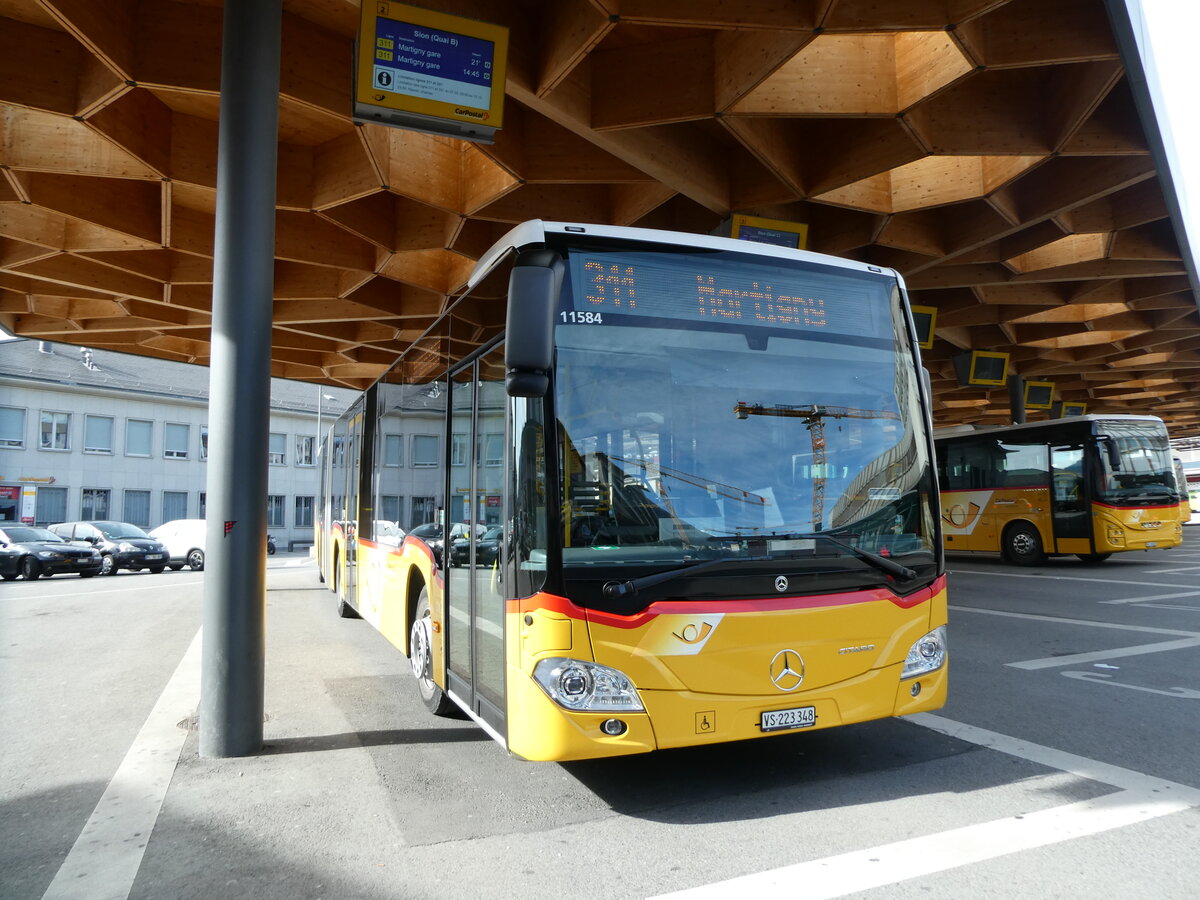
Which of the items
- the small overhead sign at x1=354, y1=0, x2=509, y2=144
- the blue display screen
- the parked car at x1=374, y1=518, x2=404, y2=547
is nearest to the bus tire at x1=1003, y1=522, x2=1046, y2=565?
the parked car at x1=374, y1=518, x2=404, y2=547

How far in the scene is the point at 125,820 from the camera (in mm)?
4488

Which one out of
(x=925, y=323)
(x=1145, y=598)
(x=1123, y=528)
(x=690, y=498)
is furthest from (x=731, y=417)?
(x=1123, y=528)

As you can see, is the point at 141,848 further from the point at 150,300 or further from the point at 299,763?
the point at 150,300

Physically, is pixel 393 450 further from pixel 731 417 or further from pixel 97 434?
pixel 97 434

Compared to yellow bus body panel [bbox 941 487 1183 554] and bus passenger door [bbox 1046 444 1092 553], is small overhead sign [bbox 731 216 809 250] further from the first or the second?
bus passenger door [bbox 1046 444 1092 553]

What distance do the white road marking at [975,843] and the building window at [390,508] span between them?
Answer: 4877mm

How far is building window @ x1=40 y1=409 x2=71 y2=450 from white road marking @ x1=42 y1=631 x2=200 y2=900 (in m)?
40.9

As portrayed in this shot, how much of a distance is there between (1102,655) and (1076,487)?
1213 centimetres

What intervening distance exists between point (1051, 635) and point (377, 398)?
826 cm

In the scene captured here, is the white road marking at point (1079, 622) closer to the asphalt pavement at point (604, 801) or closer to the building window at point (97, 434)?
the asphalt pavement at point (604, 801)

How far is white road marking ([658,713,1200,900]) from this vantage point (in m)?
3.53

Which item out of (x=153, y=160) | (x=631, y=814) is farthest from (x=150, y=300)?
(x=631, y=814)

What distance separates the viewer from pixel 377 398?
379 inches

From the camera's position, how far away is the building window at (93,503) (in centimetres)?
4162
